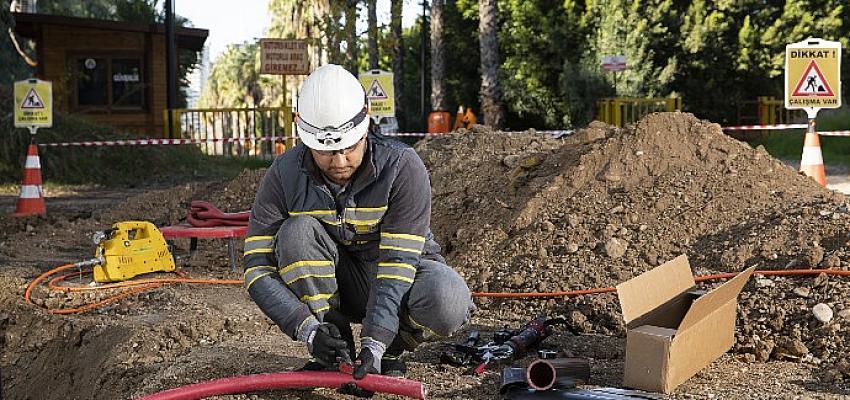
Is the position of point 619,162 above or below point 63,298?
above

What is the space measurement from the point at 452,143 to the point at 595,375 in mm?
6972

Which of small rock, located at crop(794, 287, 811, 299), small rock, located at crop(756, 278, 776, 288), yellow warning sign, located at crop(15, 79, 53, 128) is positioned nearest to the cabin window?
yellow warning sign, located at crop(15, 79, 53, 128)

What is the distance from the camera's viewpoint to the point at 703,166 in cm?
834

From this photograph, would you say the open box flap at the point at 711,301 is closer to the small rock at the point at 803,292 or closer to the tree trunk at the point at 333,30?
the small rock at the point at 803,292

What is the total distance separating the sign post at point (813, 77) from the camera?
1051cm

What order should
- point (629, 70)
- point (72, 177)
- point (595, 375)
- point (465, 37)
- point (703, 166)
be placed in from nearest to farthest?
point (595, 375), point (703, 166), point (72, 177), point (629, 70), point (465, 37)

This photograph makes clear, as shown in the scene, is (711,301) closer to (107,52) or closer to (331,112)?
(331,112)

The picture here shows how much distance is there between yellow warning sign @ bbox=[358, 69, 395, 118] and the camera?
46.0ft

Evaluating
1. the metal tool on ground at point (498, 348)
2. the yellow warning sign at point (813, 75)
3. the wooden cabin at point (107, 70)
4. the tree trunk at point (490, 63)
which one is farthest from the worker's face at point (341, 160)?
the wooden cabin at point (107, 70)

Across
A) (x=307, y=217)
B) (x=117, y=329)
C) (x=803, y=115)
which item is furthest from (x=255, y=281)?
(x=803, y=115)

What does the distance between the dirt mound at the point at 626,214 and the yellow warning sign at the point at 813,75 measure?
228cm

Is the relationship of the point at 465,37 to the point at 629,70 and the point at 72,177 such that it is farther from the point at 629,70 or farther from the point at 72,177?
the point at 72,177

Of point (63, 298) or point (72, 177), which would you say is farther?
point (72, 177)

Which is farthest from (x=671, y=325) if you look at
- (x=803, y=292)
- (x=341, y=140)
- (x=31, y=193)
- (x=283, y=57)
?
(x=283, y=57)
